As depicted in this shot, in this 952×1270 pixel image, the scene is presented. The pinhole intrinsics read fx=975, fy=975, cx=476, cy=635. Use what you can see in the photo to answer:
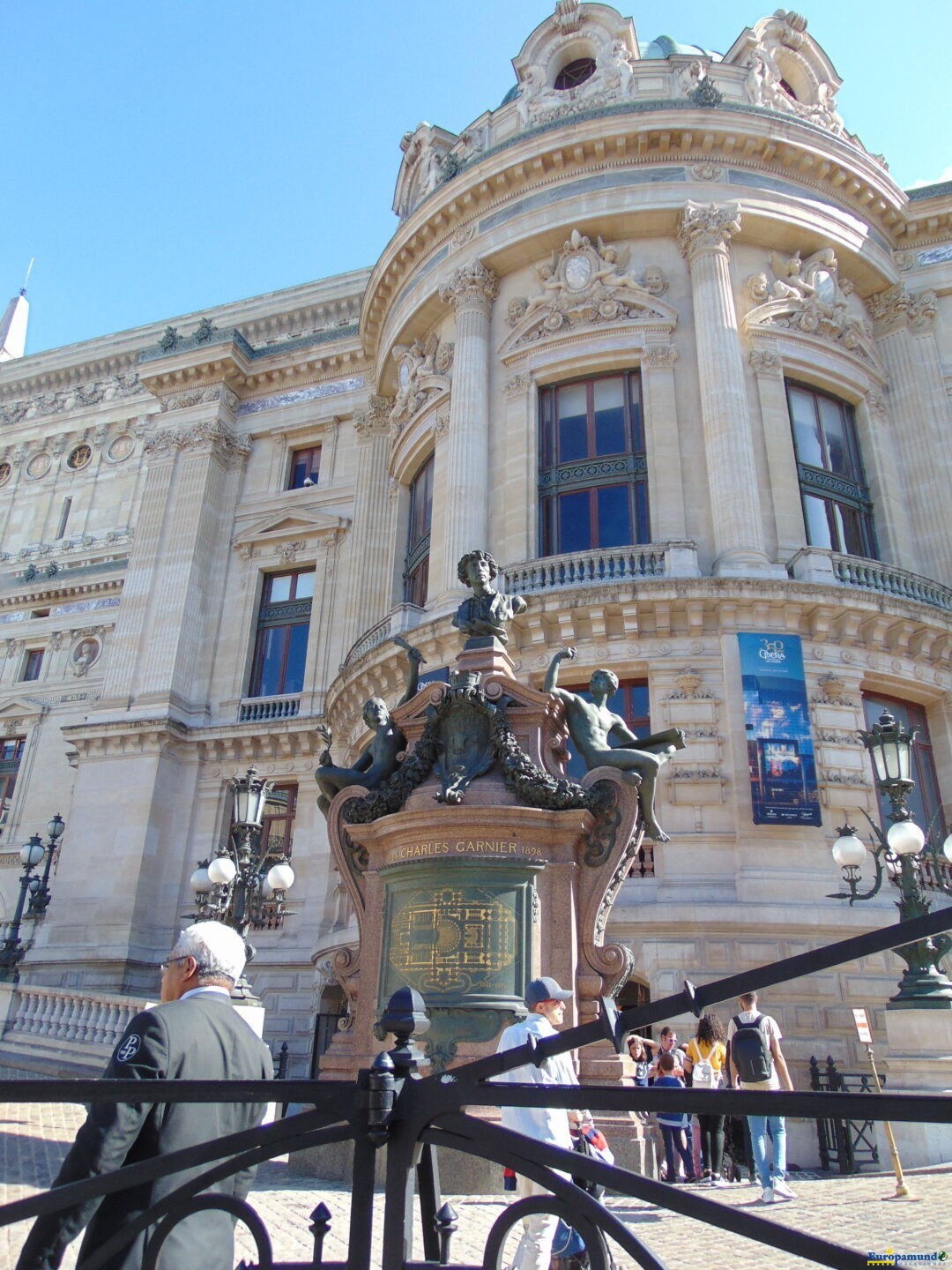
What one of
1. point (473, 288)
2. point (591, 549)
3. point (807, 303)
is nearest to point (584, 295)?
point (473, 288)

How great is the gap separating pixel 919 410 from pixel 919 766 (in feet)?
32.8

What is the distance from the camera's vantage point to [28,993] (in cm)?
1716

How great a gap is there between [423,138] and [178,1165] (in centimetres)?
3435

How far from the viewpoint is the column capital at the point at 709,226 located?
23750mm

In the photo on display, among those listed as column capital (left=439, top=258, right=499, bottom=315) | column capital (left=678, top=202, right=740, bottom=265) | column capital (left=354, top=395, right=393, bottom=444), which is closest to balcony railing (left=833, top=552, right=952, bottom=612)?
column capital (left=678, top=202, right=740, bottom=265)

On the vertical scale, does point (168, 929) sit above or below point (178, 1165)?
above

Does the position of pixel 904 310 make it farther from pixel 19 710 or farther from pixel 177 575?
pixel 19 710

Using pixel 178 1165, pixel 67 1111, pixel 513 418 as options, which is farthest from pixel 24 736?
pixel 178 1165

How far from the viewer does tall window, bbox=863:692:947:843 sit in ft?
64.6

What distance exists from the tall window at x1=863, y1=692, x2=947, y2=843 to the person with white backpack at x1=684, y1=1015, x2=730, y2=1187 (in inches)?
383

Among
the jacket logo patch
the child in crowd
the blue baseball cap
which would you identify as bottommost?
the child in crowd

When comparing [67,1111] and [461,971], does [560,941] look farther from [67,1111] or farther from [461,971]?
[67,1111]

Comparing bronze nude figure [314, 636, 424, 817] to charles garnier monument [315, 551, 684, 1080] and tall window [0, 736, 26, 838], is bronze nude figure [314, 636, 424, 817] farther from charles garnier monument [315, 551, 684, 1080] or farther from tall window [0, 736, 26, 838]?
tall window [0, 736, 26, 838]

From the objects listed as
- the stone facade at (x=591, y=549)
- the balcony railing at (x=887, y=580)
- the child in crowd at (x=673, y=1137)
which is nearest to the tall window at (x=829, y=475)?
the stone facade at (x=591, y=549)
